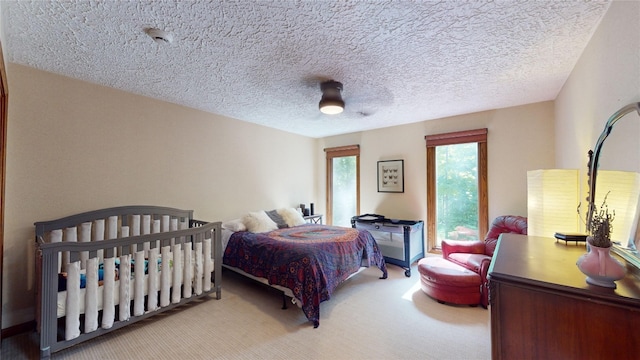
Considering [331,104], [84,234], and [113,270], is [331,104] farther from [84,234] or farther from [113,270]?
[84,234]

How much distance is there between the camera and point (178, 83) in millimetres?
2750

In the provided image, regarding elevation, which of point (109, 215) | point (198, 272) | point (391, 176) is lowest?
point (198, 272)

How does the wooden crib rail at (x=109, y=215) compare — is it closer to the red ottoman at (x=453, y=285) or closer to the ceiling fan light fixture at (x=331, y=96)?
the ceiling fan light fixture at (x=331, y=96)

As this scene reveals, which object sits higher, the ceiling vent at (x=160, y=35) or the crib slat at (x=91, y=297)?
the ceiling vent at (x=160, y=35)

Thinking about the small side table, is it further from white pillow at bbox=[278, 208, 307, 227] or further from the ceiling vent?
the ceiling vent

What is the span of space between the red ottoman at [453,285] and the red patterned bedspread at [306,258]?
0.82 m

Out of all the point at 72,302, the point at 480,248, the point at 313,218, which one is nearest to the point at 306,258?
the point at 72,302

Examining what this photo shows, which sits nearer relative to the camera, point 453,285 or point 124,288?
point 124,288

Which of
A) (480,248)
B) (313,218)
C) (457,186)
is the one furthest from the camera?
(313,218)

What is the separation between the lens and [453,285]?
2.69 m

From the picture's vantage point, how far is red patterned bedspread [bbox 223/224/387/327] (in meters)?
2.50

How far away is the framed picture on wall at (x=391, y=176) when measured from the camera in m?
4.51

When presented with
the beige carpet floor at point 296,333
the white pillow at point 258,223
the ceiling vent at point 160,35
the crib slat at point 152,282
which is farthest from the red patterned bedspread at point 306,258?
the ceiling vent at point 160,35

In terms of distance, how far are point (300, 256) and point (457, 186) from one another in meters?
2.88
